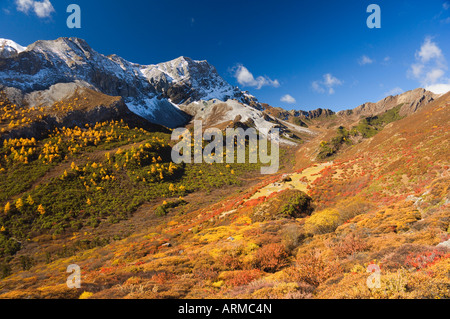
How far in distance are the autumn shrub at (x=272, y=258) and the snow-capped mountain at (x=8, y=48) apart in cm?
22127

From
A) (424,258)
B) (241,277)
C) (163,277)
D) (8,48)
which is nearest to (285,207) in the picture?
(241,277)

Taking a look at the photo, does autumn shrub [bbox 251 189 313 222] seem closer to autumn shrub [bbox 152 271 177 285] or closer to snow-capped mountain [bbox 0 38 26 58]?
autumn shrub [bbox 152 271 177 285]

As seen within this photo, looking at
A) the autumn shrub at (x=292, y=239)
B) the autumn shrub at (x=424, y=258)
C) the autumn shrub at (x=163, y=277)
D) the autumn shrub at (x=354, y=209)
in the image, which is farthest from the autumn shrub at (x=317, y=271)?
the autumn shrub at (x=354, y=209)

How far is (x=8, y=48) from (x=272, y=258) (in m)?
240

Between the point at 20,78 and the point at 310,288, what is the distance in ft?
556

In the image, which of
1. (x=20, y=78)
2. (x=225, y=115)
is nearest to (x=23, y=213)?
(x=20, y=78)

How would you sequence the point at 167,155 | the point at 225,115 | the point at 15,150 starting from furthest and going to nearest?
the point at 225,115, the point at 167,155, the point at 15,150

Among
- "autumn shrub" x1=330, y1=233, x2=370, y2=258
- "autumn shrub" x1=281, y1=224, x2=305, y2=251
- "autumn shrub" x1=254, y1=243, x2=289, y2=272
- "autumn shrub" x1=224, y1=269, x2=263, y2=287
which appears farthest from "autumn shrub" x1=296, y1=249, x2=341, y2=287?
"autumn shrub" x1=281, y1=224, x2=305, y2=251

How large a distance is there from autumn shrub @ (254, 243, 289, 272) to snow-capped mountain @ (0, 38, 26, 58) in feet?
726

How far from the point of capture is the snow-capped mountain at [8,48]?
139m

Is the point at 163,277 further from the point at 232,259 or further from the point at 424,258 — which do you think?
the point at 424,258

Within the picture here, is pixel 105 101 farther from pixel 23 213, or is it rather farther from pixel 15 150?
pixel 23 213

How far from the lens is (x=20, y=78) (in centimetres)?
10862

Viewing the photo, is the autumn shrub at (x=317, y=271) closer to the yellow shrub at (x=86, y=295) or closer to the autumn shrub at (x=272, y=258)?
the autumn shrub at (x=272, y=258)
